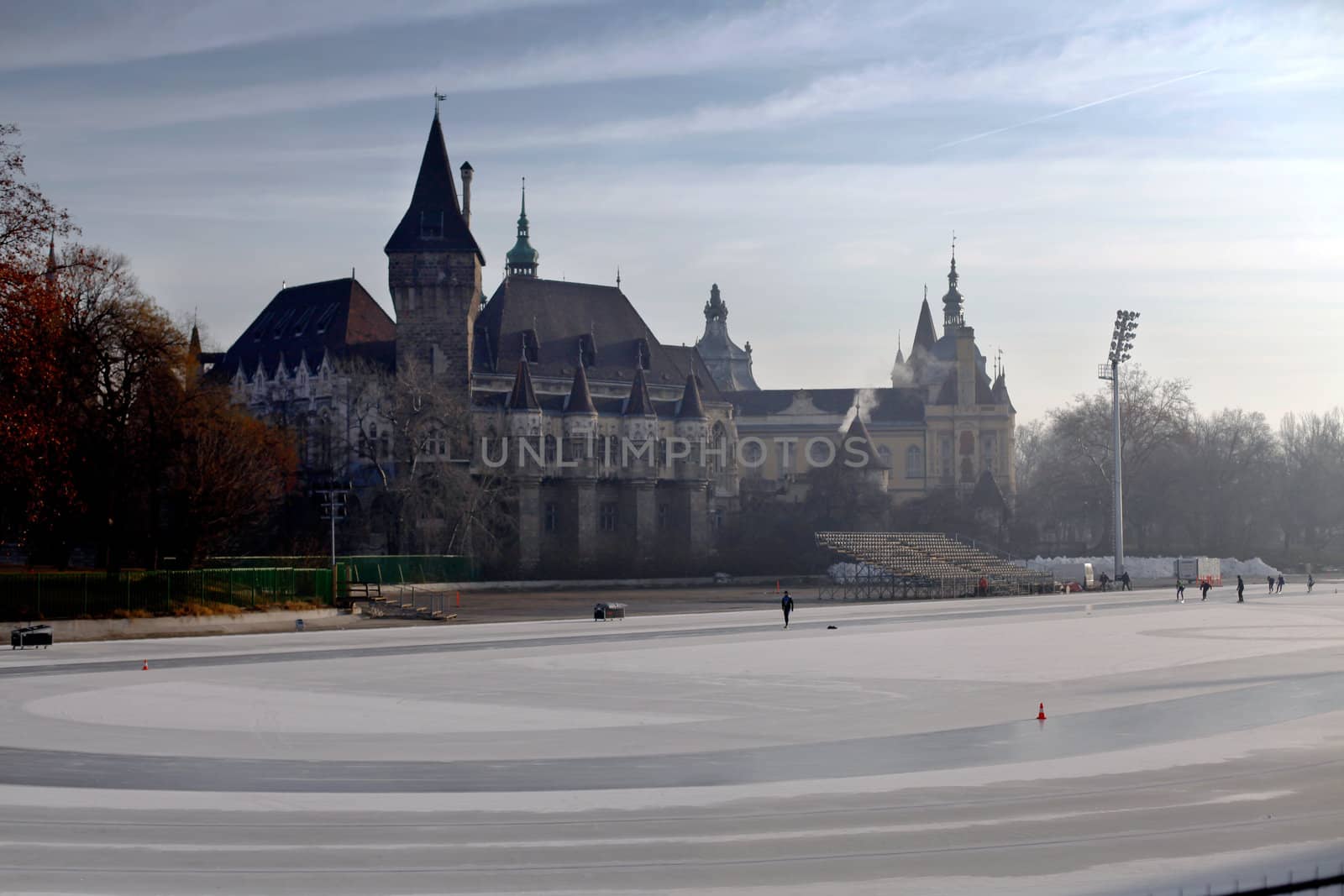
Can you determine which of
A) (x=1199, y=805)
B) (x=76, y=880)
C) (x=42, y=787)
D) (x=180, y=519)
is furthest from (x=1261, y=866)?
(x=180, y=519)

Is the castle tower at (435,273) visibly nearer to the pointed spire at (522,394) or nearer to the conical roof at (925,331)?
the pointed spire at (522,394)

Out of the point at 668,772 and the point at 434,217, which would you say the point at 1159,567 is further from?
the point at 668,772

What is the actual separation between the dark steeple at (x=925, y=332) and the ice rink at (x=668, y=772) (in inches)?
5901

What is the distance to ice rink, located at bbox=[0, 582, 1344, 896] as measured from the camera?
1320cm

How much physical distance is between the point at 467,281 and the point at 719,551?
2664 centimetres

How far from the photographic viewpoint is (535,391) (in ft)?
367

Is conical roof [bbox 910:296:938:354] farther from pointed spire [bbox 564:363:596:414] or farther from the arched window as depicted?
pointed spire [bbox 564:363:596:414]

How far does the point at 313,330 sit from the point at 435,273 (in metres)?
14.3

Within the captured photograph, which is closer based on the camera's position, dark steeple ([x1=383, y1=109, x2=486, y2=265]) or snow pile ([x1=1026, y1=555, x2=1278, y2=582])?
snow pile ([x1=1026, y1=555, x2=1278, y2=582])

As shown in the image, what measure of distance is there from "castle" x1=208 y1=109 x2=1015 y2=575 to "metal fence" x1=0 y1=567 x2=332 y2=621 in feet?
108

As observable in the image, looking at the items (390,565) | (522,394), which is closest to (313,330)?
(522,394)

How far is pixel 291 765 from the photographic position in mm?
19031

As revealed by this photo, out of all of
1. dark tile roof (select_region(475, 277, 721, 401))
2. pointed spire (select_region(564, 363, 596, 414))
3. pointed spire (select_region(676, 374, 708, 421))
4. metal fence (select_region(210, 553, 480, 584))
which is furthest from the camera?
pointed spire (select_region(676, 374, 708, 421))

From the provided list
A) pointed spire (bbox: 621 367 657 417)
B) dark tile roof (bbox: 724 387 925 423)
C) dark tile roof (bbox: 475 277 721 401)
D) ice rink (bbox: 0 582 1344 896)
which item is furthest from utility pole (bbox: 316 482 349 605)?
dark tile roof (bbox: 724 387 925 423)
